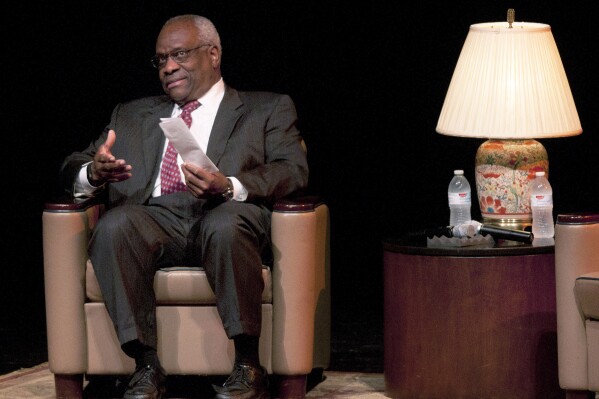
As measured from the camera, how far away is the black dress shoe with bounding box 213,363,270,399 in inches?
151

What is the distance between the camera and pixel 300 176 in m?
4.22

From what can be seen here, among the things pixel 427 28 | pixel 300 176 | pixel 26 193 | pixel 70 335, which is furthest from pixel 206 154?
pixel 26 193

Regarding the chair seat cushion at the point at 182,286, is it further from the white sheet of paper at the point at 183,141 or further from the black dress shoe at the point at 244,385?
the white sheet of paper at the point at 183,141

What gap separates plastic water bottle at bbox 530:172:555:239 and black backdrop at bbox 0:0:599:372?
1.07 meters

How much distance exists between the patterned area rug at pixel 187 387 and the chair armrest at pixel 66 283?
17 cm

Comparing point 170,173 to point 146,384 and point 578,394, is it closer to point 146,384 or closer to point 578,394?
point 146,384

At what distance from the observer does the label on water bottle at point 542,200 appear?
4.04 metres

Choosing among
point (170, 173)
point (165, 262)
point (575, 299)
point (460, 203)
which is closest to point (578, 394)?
point (575, 299)

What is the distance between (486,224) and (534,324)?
389 mm

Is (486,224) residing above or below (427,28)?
below

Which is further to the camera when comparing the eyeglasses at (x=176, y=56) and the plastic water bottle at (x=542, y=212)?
the eyeglasses at (x=176, y=56)

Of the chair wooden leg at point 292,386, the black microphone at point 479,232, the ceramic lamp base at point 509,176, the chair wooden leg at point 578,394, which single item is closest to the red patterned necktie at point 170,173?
the chair wooden leg at point 292,386

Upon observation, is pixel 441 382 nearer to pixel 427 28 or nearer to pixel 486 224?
pixel 486 224

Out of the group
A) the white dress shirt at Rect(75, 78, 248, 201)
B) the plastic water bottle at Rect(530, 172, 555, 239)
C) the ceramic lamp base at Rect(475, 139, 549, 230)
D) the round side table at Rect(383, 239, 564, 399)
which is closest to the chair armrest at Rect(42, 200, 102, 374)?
the white dress shirt at Rect(75, 78, 248, 201)
